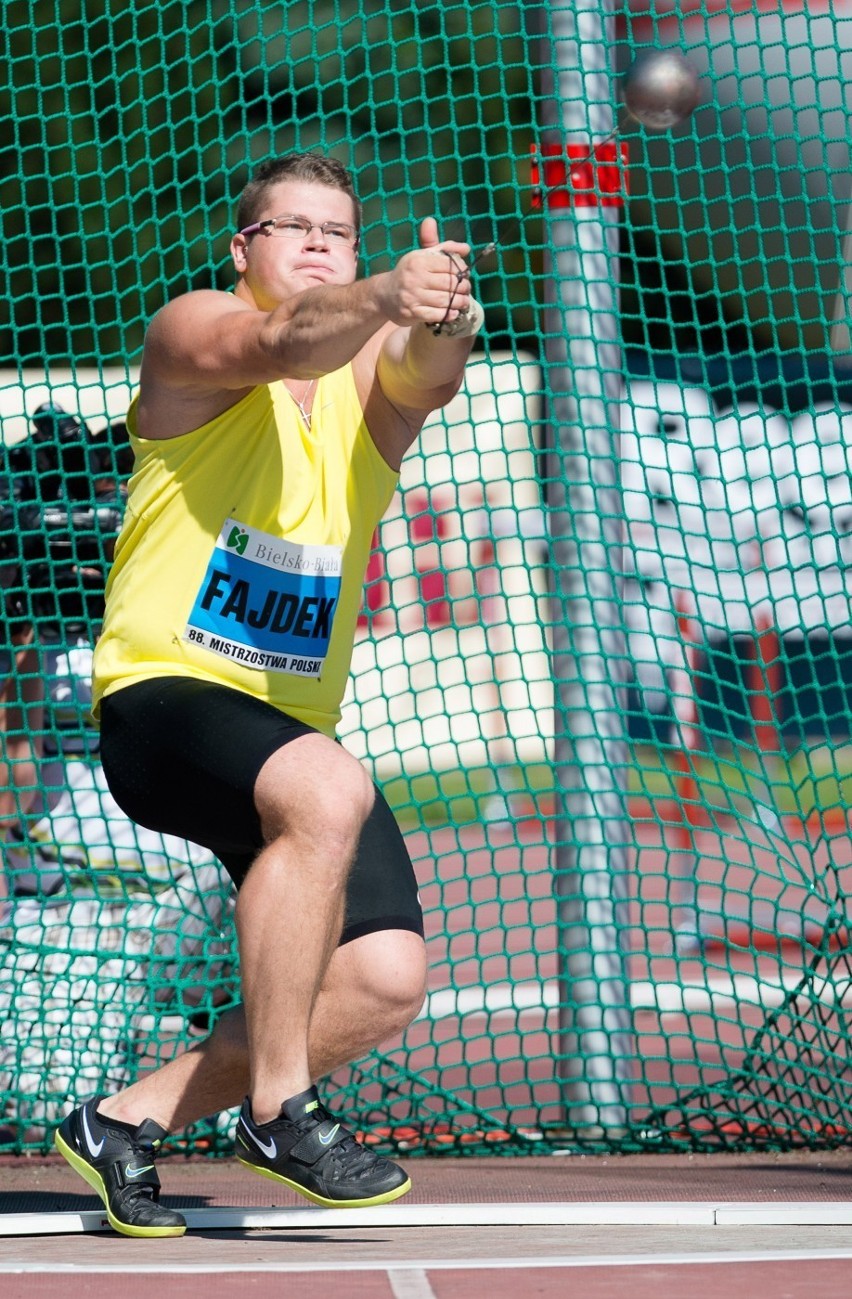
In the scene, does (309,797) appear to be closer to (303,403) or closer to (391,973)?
(391,973)

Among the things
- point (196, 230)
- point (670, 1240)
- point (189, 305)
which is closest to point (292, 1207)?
point (670, 1240)

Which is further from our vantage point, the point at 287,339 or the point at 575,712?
the point at 575,712

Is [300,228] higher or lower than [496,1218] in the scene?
higher

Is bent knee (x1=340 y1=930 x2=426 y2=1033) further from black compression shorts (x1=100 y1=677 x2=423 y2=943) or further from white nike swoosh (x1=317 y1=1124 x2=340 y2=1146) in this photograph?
white nike swoosh (x1=317 y1=1124 x2=340 y2=1146)

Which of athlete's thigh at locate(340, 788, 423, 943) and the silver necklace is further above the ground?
the silver necklace

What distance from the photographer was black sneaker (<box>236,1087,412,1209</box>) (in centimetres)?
281

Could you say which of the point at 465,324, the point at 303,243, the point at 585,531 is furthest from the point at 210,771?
the point at 585,531

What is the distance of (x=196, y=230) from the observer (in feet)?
36.0

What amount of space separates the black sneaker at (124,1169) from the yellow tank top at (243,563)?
793 mm

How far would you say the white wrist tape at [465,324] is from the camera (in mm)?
2738

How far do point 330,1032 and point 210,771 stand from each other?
1.80 feet

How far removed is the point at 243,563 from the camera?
3068 mm

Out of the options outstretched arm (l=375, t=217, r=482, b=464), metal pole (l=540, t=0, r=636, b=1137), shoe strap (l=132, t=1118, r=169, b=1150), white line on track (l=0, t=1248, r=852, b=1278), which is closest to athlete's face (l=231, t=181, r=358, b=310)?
outstretched arm (l=375, t=217, r=482, b=464)

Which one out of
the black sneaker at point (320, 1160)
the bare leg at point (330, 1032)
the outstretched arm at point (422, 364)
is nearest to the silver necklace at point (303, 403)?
the outstretched arm at point (422, 364)
